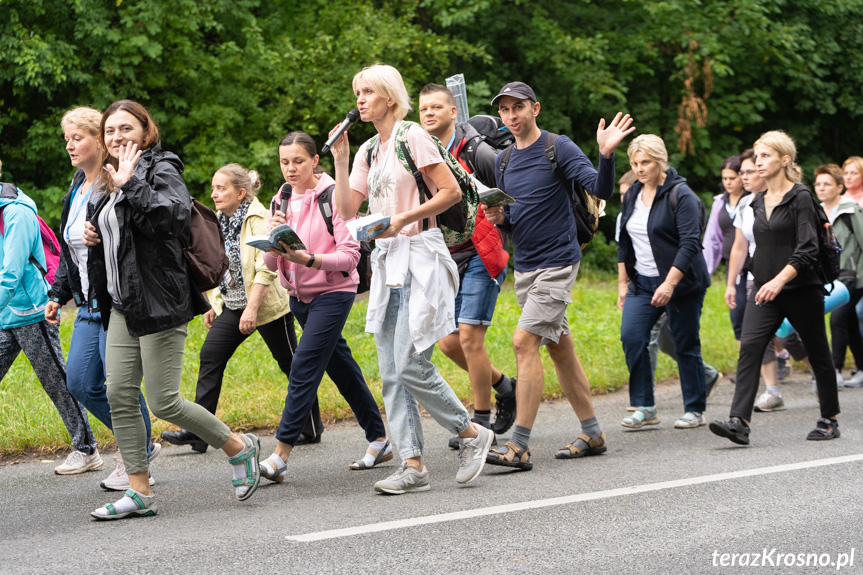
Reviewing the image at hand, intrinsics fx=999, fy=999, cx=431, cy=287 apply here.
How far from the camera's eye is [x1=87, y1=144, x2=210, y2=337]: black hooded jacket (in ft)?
15.5

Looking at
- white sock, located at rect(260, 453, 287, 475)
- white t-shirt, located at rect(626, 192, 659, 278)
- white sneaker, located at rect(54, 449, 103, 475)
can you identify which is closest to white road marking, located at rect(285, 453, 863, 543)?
white sock, located at rect(260, 453, 287, 475)

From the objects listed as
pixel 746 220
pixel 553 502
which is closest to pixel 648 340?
pixel 746 220

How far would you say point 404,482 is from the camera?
5.38 metres

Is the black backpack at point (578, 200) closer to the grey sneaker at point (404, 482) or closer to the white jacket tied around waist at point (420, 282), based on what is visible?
the white jacket tied around waist at point (420, 282)

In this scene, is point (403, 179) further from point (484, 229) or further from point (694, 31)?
point (694, 31)

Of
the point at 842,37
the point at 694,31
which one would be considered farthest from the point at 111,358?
the point at 842,37

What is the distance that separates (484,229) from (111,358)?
2.53m

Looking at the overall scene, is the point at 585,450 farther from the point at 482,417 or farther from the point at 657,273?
the point at 657,273

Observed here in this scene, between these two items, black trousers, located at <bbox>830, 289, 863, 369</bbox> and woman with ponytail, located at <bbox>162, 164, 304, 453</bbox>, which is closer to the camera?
woman with ponytail, located at <bbox>162, 164, 304, 453</bbox>

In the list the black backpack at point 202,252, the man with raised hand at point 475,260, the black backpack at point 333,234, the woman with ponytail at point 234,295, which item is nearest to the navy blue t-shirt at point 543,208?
the man with raised hand at point 475,260

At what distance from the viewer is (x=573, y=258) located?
6152 millimetres

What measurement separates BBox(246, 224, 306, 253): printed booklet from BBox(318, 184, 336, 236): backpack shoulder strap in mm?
554

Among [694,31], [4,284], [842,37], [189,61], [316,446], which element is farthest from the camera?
[842,37]

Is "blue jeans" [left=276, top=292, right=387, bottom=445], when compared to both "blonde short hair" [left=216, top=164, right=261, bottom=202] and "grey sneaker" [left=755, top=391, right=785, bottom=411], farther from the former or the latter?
"grey sneaker" [left=755, top=391, right=785, bottom=411]
